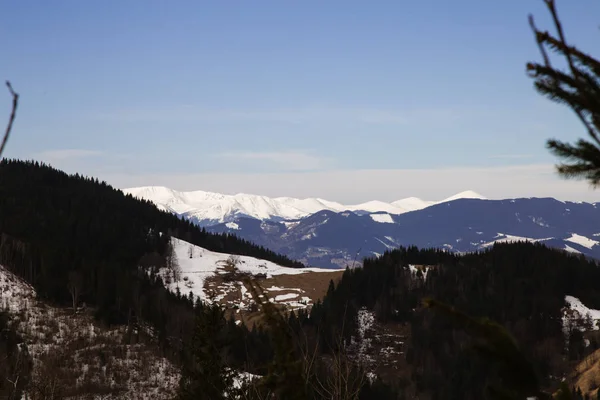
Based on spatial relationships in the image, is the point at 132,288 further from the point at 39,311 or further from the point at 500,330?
the point at 500,330

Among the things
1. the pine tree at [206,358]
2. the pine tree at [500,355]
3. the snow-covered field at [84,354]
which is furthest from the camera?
the snow-covered field at [84,354]

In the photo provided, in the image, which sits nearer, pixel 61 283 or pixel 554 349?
pixel 61 283

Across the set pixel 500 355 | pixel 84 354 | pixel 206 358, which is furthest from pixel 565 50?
pixel 84 354

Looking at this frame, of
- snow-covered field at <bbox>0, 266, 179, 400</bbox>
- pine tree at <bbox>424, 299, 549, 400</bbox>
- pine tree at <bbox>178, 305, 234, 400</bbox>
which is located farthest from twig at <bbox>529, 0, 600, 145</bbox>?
snow-covered field at <bbox>0, 266, 179, 400</bbox>

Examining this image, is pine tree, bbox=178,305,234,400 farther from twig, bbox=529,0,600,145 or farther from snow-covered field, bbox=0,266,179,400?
snow-covered field, bbox=0,266,179,400

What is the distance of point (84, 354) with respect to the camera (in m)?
125

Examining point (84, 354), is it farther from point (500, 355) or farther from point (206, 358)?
point (500, 355)

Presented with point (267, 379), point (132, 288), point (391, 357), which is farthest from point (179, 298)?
point (267, 379)

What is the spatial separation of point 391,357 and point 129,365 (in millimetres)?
99810

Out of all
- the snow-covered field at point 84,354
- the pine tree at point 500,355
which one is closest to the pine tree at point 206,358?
the pine tree at point 500,355

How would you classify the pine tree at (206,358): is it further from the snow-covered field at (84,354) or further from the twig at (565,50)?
the snow-covered field at (84,354)

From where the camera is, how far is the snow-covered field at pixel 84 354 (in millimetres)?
108006

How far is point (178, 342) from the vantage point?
140875 millimetres

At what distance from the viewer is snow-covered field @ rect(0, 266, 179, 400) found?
108006mm
